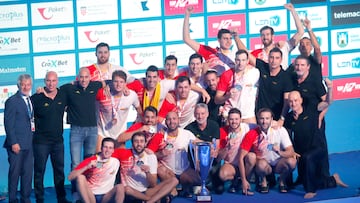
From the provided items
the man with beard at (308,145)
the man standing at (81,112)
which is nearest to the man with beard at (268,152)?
the man with beard at (308,145)

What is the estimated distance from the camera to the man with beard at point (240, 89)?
10492 millimetres

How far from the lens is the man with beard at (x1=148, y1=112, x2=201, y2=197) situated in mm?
10102

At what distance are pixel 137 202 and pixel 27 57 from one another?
8.66 feet

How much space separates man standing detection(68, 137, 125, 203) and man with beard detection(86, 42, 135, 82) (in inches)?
43.8

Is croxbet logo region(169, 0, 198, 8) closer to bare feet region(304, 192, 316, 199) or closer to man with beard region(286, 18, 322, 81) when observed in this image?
man with beard region(286, 18, 322, 81)

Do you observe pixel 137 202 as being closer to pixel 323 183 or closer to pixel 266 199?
pixel 266 199

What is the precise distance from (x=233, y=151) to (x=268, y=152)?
1.41 feet

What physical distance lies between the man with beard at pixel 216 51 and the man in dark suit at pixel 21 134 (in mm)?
2313

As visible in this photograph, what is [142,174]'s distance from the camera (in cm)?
987

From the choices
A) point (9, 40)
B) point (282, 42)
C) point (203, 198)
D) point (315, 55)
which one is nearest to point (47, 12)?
point (9, 40)

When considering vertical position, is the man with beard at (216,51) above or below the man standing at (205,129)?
above

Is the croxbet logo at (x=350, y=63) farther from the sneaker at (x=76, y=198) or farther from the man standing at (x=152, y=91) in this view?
the sneaker at (x=76, y=198)

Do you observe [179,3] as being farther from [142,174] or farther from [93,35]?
[142,174]

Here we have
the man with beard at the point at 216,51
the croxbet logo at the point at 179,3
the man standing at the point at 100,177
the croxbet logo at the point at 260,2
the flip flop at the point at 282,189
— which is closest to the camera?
the man standing at the point at 100,177
